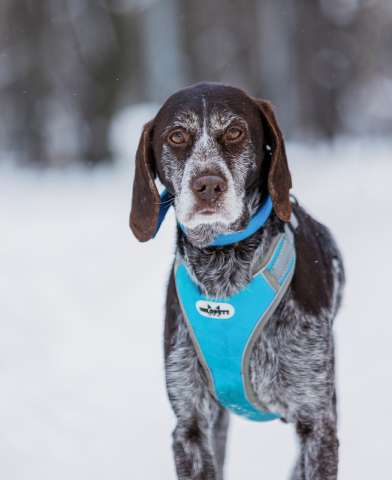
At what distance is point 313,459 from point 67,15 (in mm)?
13737

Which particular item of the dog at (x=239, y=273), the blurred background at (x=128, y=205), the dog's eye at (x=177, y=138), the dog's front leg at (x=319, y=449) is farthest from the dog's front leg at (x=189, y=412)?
the blurred background at (x=128, y=205)

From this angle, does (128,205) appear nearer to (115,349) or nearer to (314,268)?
(115,349)

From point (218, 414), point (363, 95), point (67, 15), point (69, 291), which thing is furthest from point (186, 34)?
point (218, 414)

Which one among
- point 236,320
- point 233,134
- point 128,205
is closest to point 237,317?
point 236,320

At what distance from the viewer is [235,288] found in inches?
143

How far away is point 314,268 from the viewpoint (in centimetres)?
377

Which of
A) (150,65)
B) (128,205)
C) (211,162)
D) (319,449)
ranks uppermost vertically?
(150,65)

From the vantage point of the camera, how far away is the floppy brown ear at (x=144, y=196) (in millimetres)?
3645

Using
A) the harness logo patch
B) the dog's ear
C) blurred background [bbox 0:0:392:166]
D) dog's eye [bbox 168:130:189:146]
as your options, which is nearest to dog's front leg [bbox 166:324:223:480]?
the harness logo patch

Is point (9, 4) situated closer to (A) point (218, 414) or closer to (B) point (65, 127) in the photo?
(B) point (65, 127)

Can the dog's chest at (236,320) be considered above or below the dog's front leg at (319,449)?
above

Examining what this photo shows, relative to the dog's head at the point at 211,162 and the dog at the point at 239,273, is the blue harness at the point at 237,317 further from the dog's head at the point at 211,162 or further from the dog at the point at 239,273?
the dog's head at the point at 211,162

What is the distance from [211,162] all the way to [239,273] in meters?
0.48

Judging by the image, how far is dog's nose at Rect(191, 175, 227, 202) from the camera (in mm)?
3293
